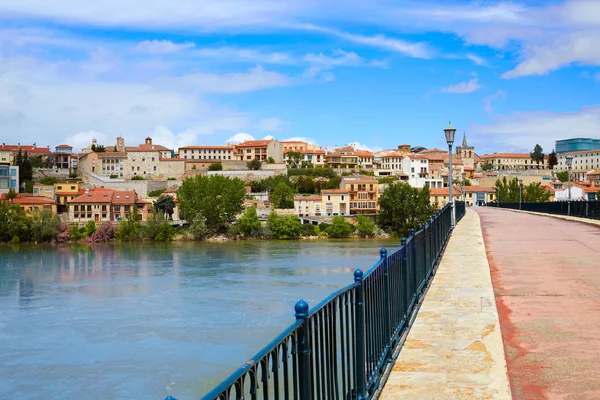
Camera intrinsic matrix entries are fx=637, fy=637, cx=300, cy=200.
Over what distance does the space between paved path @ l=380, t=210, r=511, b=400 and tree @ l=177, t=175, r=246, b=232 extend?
63065mm

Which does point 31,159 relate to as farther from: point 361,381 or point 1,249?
point 361,381

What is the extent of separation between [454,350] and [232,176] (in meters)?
97.9

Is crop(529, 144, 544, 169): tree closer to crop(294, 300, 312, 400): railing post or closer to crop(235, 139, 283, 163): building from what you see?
crop(235, 139, 283, 163): building

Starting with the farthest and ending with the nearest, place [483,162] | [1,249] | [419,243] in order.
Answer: [483,162] < [1,249] < [419,243]

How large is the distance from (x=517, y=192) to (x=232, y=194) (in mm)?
32381

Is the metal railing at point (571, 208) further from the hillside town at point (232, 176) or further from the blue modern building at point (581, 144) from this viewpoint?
the blue modern building at point (581, 144)

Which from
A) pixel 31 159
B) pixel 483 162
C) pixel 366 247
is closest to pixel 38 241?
pixel 366 247

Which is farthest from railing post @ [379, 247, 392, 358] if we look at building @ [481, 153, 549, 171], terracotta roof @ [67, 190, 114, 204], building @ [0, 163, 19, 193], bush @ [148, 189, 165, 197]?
building @ [481, 153, 549, 171]

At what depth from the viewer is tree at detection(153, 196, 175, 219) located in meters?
80.4

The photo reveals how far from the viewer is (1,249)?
59062mm

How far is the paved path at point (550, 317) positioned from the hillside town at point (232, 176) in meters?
58.5

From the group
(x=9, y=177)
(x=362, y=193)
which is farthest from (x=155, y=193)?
(x=362, y=193)

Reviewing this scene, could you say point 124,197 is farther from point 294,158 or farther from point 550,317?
point 550,317

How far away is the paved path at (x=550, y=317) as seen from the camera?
4.89 meters
